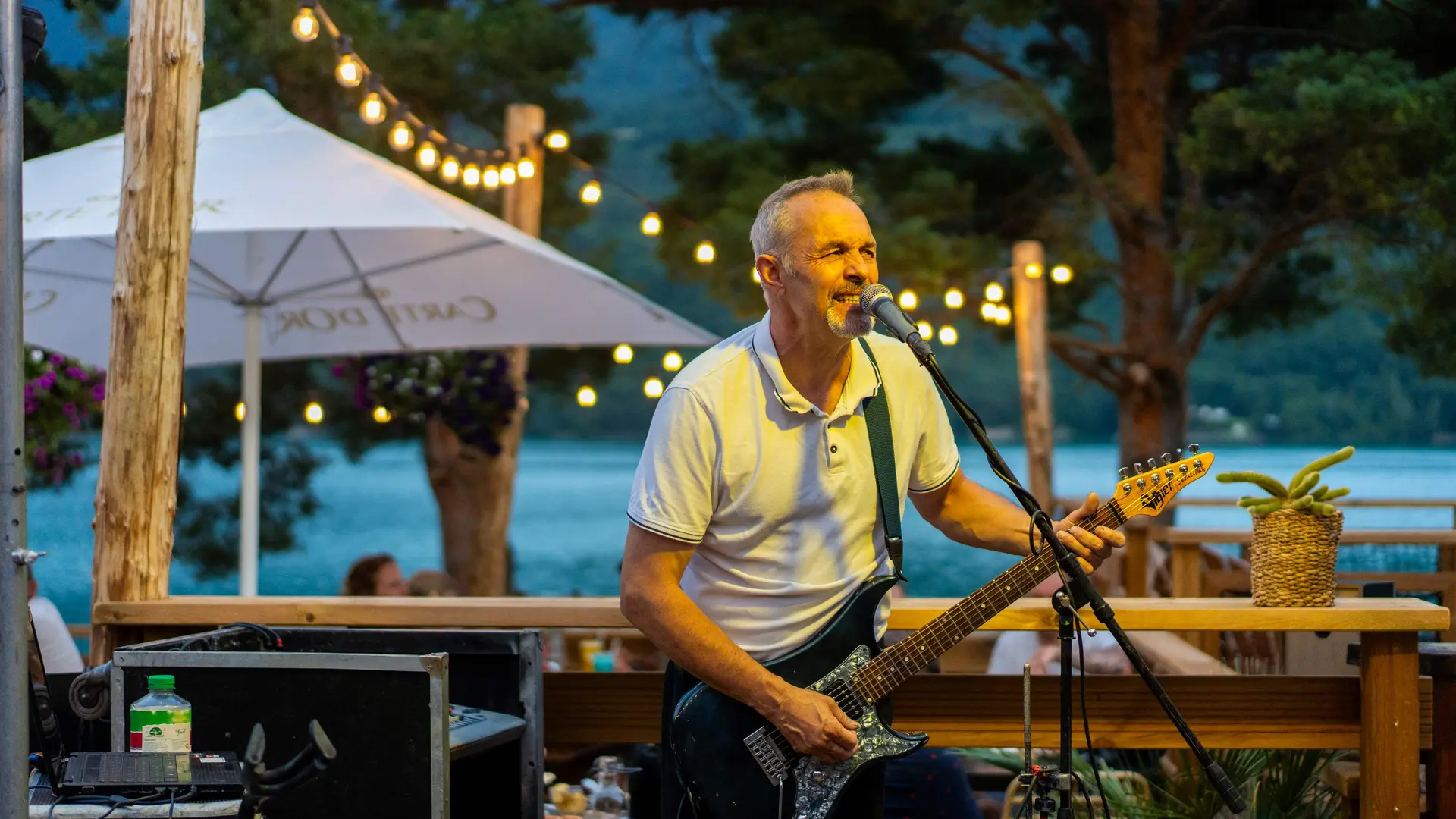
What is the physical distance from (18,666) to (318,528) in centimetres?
5227

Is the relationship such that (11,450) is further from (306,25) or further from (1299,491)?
(306,25)

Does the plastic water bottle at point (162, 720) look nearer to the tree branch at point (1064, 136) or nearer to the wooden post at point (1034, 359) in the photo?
the wooden post at point (1034, 359)

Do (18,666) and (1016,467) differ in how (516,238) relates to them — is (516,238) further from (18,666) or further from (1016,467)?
(1016,467)

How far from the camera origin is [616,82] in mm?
50188

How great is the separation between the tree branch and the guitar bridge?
33.2ft

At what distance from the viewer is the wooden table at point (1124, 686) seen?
10.1 feet

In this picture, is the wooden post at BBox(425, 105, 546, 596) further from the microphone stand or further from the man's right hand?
the microphone stand

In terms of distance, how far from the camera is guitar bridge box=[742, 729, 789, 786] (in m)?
2.68

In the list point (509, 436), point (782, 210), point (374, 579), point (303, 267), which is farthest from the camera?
point (509, 436)

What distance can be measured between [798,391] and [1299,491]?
1.17 meters

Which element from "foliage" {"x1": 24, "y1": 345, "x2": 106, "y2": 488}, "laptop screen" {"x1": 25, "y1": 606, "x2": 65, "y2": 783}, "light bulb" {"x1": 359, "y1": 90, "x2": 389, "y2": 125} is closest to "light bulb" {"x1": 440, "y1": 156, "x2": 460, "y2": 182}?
"light bulb" {"x1": 359, "y1": 90, "x2": 389, "y2": 125}

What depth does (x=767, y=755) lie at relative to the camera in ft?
8.81

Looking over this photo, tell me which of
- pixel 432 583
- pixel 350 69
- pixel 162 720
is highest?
pixel 350 69

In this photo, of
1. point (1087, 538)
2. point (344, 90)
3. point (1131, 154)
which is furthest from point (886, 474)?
point (344, 90)
